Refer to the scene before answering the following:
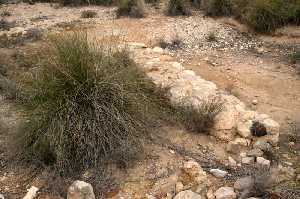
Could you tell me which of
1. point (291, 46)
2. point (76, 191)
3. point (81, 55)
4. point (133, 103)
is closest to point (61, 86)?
point (81, 55)

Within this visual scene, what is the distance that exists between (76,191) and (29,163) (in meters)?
0.62

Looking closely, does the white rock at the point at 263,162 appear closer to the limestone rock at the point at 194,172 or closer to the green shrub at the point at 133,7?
the limestone rock at the point at 194,172

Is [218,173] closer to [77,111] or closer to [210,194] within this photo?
[210,194]

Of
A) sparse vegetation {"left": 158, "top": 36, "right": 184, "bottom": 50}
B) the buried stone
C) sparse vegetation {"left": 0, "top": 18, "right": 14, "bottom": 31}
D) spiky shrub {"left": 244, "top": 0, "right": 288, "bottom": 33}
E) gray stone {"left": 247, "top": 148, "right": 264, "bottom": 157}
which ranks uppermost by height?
spiky shrub {"left": 244, "top": 0, "right": 288, "bottom": 33}

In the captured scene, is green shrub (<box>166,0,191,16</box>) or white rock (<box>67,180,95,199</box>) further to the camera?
green shrub (<box>166,0,191,16</box>)

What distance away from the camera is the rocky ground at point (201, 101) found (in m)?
3.64

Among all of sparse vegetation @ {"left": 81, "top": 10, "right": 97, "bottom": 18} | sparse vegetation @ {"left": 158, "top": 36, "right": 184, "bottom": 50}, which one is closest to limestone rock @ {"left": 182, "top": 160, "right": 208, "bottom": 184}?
sparse vegetation @ {"left": 158, "top": 36, "right": 184, "bottom": 50}

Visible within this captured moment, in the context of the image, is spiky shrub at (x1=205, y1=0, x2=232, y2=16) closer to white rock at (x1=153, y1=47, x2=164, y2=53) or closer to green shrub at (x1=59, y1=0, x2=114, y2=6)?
white rock at (x1=153, y1=47, x2=164, y2=53)

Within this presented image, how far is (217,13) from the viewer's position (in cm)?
862

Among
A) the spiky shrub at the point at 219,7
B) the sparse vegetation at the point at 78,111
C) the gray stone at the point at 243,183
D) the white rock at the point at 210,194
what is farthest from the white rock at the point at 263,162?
the spiky shrub at the point at 219,7

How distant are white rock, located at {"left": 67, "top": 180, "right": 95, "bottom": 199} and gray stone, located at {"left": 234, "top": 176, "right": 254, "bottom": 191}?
1158 mm

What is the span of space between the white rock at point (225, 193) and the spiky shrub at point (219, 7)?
5.47 meters

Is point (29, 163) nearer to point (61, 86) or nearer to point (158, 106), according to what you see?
point (61, 86)

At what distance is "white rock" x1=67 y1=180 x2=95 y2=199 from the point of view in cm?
344
